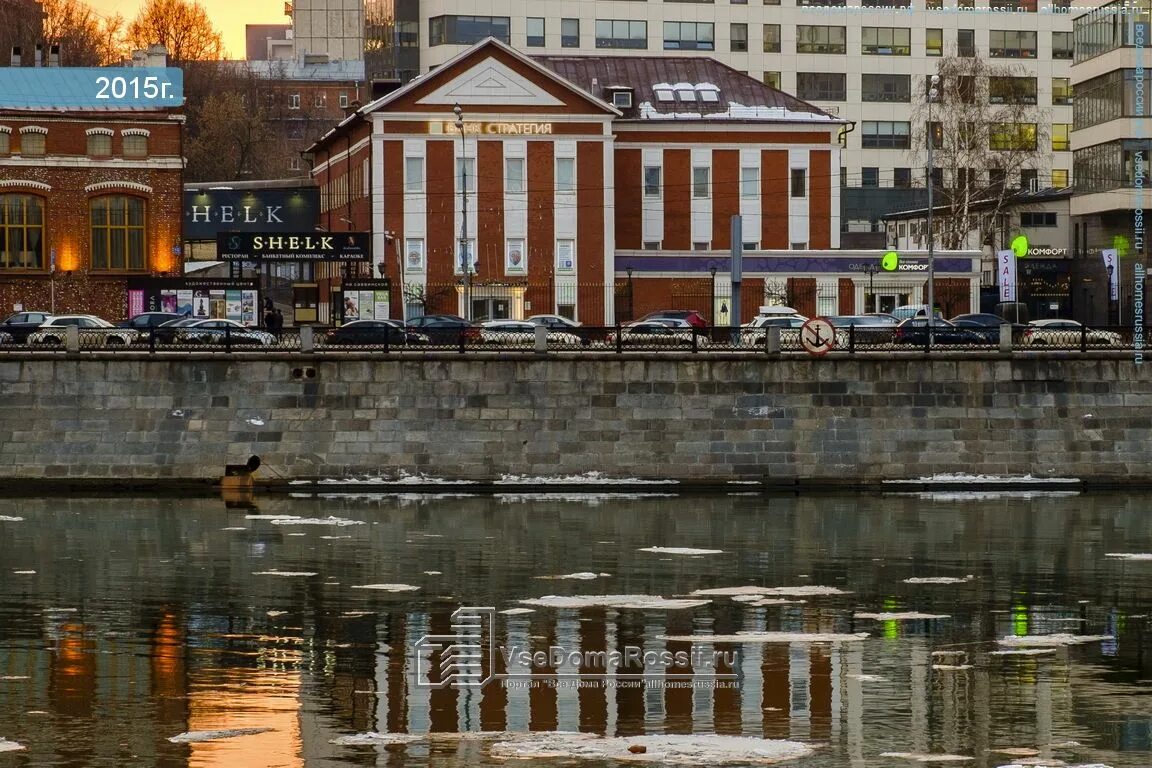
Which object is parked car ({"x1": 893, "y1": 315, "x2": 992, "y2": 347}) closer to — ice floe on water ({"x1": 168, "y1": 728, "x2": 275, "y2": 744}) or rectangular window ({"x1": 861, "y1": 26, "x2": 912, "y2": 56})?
ice floe on water ({"x1": 168, "y1": 728, "x2": 275, "y2": 744})

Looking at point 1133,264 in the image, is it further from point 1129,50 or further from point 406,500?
point 406,500

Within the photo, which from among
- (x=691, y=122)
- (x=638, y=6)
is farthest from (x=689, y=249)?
(x=638, y=6)

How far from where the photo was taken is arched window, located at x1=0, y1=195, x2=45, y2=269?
7775cm

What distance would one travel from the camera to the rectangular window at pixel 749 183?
317 feet

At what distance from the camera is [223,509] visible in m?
51.4

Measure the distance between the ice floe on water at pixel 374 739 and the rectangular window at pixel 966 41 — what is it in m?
115

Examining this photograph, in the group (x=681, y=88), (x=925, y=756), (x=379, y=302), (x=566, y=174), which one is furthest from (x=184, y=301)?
(x=925, y=756)

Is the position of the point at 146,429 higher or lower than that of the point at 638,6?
lower

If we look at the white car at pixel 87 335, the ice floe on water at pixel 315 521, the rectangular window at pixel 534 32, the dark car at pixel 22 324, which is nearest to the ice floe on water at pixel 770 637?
the ice floe on water at pixel 315 521

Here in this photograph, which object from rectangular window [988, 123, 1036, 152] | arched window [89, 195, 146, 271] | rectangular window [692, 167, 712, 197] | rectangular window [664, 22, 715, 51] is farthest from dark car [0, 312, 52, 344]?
rectangular window [664, 22, 715, 51]

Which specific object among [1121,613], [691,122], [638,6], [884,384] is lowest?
[1121,613]

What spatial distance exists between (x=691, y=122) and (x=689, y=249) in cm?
616

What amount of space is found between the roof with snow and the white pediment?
6.46m

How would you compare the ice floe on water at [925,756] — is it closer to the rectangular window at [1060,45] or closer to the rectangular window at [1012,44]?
the rectangular window at [1012,44]
